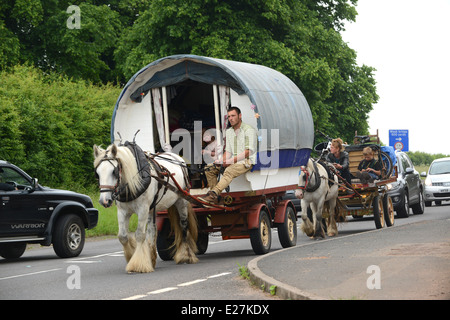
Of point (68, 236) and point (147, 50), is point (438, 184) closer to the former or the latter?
point (147, 50)

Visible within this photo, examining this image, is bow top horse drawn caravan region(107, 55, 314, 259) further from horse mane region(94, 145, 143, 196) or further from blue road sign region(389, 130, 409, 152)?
blue road sign region(389, 130, 409, 152)

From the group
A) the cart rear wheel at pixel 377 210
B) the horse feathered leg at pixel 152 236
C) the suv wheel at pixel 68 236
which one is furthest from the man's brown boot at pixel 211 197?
the cart rear wheel at pixel 377 210

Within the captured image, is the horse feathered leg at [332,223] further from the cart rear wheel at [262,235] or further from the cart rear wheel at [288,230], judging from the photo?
the cart rear wheel at [262,235]

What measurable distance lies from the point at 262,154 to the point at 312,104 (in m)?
27.1

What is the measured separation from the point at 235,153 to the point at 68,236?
4.49 m

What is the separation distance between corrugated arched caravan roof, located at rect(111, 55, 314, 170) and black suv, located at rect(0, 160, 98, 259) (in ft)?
7.48

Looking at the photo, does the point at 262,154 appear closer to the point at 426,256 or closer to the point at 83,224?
the point at 426,256

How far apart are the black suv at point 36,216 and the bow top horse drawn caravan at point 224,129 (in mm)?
2096

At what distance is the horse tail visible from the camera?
13.9 m

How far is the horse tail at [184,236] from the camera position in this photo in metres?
13.9

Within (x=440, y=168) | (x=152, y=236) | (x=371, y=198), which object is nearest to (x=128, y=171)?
(x=152, y=236)

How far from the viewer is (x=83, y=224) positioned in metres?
17.3
